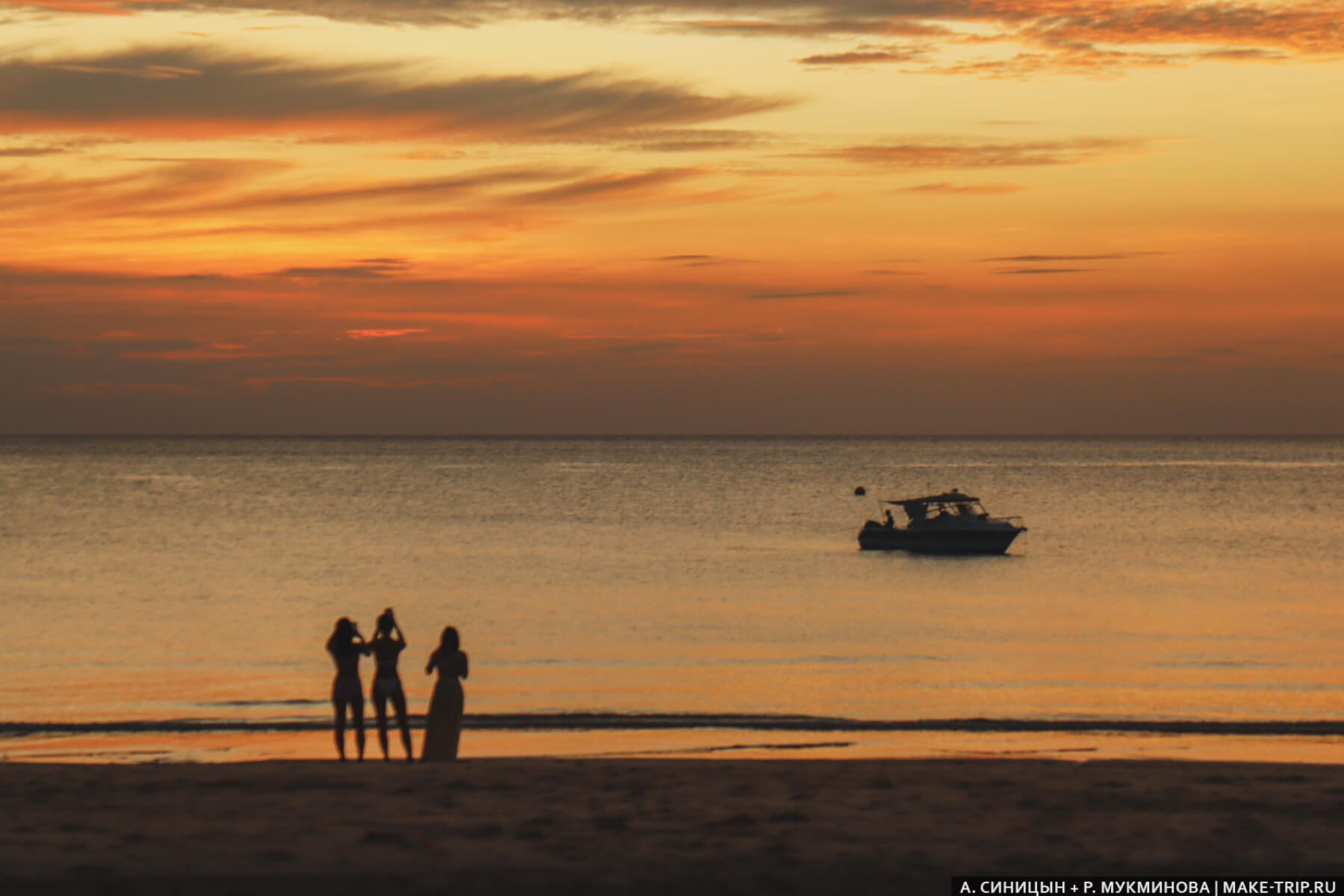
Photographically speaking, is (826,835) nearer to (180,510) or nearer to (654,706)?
(654,706)

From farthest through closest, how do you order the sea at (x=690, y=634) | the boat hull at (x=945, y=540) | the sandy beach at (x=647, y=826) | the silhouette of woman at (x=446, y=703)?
1. the boat hull at (x=945, y=540)
2. the sea at (x=690, y=634)
3. the silhouette of woman at (x=446, y=703)
4. the sandy beach at (x=647, y=826)

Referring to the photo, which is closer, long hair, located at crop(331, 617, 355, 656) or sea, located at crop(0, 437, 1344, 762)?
long hair, located at crop(331, 617, 355, 656)

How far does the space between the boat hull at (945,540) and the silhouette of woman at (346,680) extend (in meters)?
45.2

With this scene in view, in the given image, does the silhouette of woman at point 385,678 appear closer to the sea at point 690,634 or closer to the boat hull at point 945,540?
the sea at point 690,634

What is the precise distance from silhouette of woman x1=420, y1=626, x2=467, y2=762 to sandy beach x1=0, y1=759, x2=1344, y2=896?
1.56 m

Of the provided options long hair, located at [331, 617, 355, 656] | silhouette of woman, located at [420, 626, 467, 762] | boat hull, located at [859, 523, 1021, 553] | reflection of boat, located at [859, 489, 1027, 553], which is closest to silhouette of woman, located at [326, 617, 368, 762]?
long hair, located at [331, 617, 355, 656]

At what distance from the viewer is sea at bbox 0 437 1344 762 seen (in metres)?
21.9

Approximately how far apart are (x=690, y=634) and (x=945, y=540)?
27.7 metres

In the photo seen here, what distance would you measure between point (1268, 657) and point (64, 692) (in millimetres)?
26917

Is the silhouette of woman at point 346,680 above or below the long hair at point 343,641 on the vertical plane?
below

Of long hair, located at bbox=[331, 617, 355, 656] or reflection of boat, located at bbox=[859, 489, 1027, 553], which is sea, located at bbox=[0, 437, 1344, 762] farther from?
long hair, located at bbox=[331, 617, 355, 656]

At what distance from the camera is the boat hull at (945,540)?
198ft

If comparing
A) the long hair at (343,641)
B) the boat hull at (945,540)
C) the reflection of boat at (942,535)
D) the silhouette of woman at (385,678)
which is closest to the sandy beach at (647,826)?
the silhouette of woman at (385,678)

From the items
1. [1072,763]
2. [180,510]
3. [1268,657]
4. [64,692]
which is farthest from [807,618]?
[180,510]
